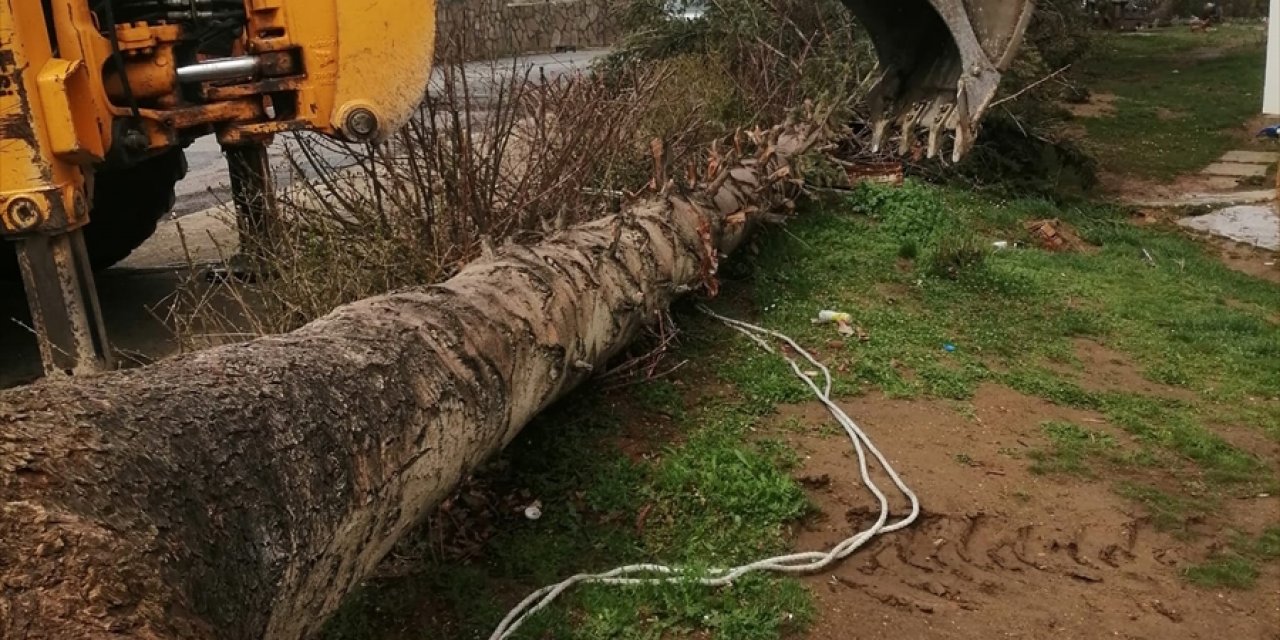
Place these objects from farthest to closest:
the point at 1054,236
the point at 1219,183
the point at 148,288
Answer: the point at 1219,183 < the point at 1054,236 < the point at 148,288

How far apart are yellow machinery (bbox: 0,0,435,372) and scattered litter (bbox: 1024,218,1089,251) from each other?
526cm

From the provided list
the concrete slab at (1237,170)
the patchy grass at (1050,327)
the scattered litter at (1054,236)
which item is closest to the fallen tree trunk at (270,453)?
the patchy grass at (1050,327)

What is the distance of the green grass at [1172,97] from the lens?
1269 cm

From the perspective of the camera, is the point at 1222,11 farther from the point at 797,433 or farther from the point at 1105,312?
the point at 797,433

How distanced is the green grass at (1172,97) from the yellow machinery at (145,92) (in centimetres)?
931

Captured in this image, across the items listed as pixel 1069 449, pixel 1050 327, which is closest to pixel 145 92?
pixel 1069 449

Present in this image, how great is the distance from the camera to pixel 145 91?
4.63m

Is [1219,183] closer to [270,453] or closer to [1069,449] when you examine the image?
[1069,449]

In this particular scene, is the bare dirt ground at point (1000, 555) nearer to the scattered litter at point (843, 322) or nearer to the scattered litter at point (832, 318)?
the scattered litter at point (843, 322)

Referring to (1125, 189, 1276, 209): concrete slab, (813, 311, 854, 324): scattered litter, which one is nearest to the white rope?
(813, 311, 854, 324): scattered litter

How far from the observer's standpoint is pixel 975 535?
3975mm

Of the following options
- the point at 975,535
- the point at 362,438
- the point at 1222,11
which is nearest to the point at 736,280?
the point at 975,535

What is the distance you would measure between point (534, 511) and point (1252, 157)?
1127 cm

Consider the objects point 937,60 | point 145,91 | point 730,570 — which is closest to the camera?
point 730,570
